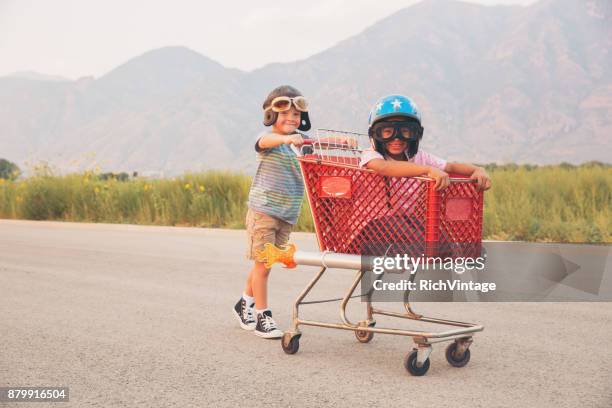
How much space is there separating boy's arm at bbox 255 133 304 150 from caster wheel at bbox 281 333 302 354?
4.17 ft

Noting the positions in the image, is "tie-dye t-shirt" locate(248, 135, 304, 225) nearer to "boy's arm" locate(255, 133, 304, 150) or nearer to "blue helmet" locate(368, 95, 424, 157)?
"boy's arm" locate(255, 133, 304, 150)

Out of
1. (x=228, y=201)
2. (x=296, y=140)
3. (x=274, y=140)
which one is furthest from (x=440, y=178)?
(x=228, y=201)

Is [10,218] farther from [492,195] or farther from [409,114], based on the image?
[409,114]

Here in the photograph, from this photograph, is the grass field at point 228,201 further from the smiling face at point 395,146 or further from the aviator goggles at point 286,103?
the smiling face at point 395,146

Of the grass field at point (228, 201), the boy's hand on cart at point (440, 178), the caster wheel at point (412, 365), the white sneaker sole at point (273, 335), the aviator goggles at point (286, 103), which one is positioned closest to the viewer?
the boy's hand on cart at point (440, 178)

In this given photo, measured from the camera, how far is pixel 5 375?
4.96 metres

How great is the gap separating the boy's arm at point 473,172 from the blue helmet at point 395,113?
251 mm

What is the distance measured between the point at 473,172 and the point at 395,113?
22.7 inches

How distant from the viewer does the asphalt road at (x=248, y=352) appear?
446 centimetres

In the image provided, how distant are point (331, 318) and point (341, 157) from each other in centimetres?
203

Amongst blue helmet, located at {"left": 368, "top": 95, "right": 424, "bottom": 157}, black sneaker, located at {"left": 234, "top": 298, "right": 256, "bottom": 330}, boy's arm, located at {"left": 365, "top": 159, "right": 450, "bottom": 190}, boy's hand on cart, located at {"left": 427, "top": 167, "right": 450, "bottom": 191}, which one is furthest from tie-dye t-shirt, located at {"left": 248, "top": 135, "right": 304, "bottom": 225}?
boy's hand on cart, located at {"left": 427, "top": 167, "right": 450, "bottom": 191}

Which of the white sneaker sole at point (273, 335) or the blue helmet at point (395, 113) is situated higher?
the blue helmet at point (395, 113)

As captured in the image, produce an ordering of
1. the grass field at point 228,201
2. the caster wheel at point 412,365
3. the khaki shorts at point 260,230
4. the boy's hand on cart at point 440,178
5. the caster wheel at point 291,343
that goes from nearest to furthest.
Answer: the boy's hand on cart at point 440,178, the caster wheel at point 412,365, the caster wheel at point 291,343, the khaki shorts at point 260,230, the grass field at point 228,201

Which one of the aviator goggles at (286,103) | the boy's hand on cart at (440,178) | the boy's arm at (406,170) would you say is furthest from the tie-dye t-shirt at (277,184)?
the boy's hand on cart at (440,178)
